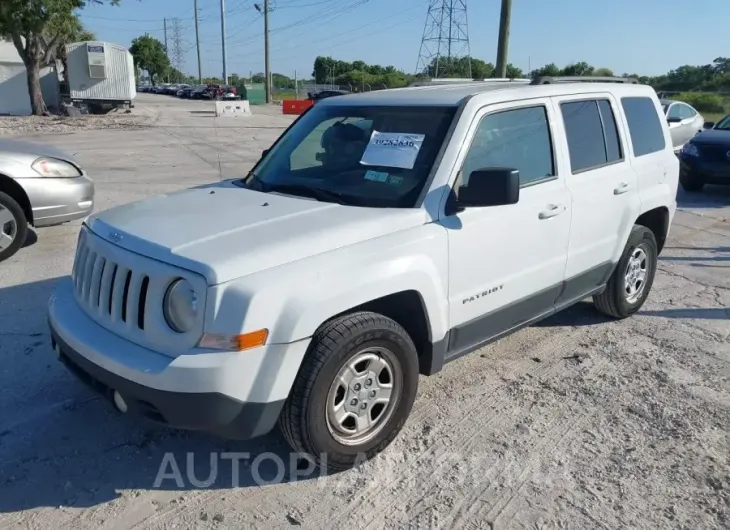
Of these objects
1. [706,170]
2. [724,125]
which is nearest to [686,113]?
[724,125]

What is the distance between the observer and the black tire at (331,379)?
9.67 feet

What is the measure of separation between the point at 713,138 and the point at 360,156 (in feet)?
32.7

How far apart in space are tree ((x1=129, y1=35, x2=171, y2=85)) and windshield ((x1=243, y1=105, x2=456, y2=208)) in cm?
10350

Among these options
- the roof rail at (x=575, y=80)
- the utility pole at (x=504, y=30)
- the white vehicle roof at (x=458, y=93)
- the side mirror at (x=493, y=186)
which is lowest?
the side mirror at (x=493, y=186)

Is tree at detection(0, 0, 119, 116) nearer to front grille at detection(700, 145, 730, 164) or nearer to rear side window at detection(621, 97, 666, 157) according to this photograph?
front grille at detection(700, 145, 730, 164)

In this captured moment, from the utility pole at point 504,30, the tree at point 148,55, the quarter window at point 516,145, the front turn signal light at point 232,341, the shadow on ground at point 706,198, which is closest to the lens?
A: the front turn signal light at point 232,341

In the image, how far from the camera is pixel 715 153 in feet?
37.0

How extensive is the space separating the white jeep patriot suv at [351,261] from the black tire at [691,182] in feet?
26.4

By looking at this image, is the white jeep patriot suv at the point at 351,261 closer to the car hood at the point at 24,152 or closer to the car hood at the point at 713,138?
the car hood at the point at 24,152

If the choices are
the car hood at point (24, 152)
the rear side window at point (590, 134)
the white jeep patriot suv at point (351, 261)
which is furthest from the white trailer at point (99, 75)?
the rear side window at point (590, 134)

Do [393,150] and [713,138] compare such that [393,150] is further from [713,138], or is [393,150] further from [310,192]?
[713,138]

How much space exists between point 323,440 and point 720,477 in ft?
6.64

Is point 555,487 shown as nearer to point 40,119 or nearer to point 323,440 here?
point 323,440

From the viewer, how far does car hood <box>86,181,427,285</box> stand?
2852 mm
